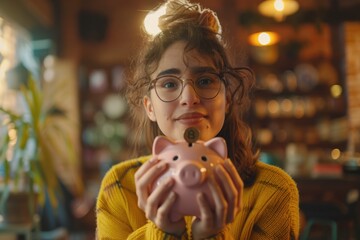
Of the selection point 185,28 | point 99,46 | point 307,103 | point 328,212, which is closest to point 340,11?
point 307,103

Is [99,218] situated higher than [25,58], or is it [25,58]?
[25,58]

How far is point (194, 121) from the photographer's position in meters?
0.89

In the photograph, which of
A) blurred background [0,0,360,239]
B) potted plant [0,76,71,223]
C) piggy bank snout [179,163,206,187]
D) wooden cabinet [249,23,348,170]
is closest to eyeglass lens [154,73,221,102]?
piggy bank snout [179,163,206,187]

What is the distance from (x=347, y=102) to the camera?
251 inches

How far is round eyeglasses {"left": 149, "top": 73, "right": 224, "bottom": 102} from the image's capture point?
36.0 inches

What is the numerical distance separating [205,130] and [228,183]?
0.21m

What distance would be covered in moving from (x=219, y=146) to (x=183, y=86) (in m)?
0.19

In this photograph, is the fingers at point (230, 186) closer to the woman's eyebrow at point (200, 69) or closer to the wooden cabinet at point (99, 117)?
the woman's eyebrow at point (200, 69)

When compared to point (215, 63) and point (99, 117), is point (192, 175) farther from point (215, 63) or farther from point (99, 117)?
point (99, 117)

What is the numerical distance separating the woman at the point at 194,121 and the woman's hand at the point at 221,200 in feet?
0.09

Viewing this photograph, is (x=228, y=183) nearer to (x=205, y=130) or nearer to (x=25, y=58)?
(x=205, y=130)

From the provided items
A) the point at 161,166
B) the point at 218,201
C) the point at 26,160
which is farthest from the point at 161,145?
the point at 26,160

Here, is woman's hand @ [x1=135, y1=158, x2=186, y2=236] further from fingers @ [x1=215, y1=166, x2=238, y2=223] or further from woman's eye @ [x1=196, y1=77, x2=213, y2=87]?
woman's eye @ [x1=196, y1=77, x2=213, y2=87]

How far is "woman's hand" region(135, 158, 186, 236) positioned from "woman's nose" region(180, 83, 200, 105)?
0.17 meters
